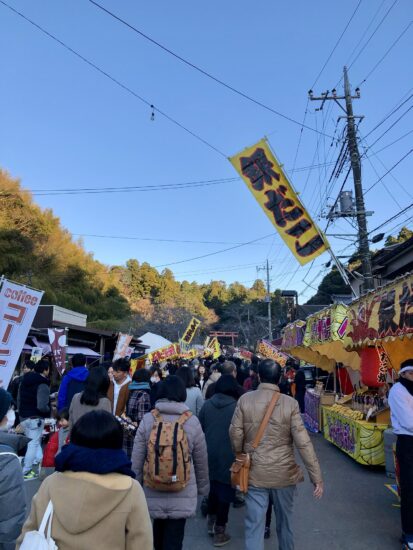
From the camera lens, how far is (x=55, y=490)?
1800mm

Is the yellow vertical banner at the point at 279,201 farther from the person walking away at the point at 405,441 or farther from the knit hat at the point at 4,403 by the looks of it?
the knit hat at the point at 4,403

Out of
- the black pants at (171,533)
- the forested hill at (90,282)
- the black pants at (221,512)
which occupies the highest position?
the forested hill at (90,282)

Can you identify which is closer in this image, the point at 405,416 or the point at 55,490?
the point at 55,490

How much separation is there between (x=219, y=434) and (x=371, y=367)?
441cm

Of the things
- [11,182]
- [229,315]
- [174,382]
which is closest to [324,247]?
[174,382]

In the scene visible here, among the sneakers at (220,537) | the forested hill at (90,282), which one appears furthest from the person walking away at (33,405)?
the forested hill at (90,282)

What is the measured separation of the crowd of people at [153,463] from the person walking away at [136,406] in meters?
0.01

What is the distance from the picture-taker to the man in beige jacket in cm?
353

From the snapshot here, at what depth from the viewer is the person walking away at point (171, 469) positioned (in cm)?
316

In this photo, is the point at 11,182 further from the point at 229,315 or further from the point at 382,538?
the point at 229,315

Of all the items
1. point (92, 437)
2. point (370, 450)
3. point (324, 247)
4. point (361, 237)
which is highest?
point (361, 237)

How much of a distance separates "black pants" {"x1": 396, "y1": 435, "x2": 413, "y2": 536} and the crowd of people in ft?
0.06

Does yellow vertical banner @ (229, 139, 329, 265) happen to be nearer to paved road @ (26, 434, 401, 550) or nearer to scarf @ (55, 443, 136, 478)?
paved road @ (26, 434, 401, 550)

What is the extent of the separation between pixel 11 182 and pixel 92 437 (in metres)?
24.4
